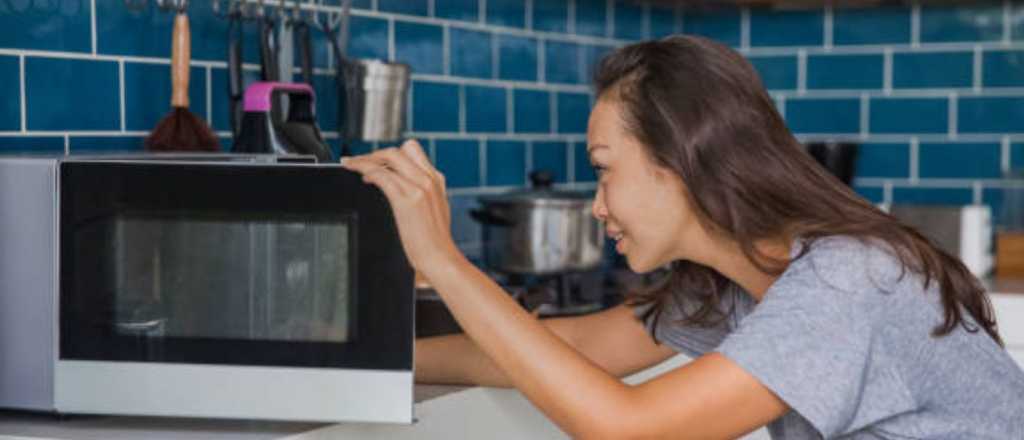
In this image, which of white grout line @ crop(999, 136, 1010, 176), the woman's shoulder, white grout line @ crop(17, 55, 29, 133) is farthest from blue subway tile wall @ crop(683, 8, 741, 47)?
the woman's shoulder

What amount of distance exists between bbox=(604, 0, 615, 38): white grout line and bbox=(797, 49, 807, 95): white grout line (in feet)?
1.52

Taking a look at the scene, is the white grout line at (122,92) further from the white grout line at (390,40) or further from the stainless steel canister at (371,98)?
the white grout line at (390,40)

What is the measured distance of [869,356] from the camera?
1252mm

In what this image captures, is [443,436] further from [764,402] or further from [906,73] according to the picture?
[906,73]

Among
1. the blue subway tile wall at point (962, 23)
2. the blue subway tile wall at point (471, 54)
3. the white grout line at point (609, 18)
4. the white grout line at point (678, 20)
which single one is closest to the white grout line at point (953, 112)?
the blue subway tile wall at point (962, 23)

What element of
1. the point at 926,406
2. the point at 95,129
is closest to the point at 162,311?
the point at 95,129

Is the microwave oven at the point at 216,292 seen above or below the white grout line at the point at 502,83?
below

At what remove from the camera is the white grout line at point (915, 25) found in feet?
10.2

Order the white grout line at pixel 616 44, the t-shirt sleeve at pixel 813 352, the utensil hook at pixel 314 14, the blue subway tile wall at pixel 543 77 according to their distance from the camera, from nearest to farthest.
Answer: the t-shirt sleeve at pixel 813 352, the blue subway tile wall at pixel 543 77, the white grout line at pixel 616 44, the utensil hook at pixel 314 14

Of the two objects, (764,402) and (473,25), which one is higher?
(473,25)

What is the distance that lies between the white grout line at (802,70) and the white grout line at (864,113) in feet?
0.43

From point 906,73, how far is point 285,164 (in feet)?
6.88

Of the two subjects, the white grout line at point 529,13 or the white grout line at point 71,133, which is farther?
the white grout line at point 529,13

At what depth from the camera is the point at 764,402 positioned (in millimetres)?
1224
